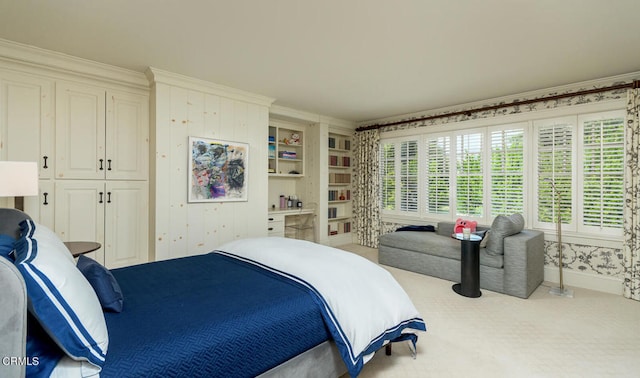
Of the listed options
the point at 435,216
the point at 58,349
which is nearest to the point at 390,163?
the point at 435,216

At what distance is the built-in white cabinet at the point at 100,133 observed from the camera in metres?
3.19

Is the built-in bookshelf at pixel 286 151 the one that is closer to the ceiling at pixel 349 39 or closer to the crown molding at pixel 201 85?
the crown molding at pixel 201 85

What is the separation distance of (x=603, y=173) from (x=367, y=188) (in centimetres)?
339

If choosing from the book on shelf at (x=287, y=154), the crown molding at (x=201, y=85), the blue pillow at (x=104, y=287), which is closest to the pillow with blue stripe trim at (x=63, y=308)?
the blue pillow at (x=104, y=287)

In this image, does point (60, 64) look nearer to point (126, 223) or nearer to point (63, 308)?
point (126, 223)

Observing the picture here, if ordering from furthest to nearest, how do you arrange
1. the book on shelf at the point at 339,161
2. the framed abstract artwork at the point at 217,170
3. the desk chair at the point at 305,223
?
the book on shelf at the point at 339,161, the desk chair at the point at 305,223, the framed abstract artwork at the point at 217,170

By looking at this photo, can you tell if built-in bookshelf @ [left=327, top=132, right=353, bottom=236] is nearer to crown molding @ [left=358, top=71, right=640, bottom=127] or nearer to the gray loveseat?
crown molding @ [left=358, top=71, right=640, bottom=127]

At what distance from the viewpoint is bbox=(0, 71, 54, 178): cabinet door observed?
288 centimetres

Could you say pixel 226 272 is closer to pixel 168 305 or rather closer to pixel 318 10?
pixel 168 305

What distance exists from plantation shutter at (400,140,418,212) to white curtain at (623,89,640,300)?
2.63 meters

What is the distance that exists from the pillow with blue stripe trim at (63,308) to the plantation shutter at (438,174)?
4814 mm

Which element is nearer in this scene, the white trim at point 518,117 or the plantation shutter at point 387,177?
the white trim at point 518,117

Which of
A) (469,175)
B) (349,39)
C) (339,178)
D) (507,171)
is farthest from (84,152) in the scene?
(507,171)

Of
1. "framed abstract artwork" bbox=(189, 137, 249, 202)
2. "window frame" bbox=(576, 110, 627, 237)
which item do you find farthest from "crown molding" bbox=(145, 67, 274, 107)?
"window frame" bbox=(576, 110, 627, 237)
